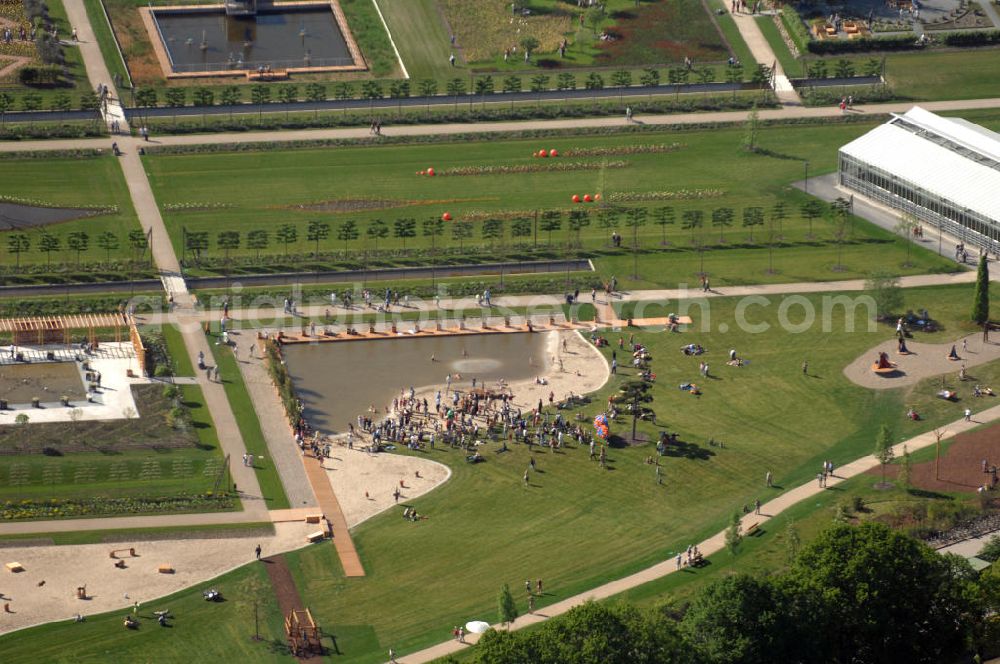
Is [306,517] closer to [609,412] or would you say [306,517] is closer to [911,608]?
[609,412]

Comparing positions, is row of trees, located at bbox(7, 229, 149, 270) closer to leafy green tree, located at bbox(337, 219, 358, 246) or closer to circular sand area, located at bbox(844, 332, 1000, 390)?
leafy green tree, located at bbox(337, 219, 358, 246)

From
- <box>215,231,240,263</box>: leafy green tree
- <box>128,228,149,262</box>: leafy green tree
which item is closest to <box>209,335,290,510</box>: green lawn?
<box>215,231,240,263</box>: leafy green tree

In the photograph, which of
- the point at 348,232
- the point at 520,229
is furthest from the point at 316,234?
the point at 520,229

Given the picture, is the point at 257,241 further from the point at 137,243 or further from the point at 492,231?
the point at 492,231

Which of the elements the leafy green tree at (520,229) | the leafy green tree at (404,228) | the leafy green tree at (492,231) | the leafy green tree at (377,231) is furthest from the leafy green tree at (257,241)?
the leafy green tree at (520,229)

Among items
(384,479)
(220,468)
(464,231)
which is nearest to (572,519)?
(384,479)

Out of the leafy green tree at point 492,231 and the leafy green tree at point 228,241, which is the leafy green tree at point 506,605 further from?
the leafy green tree at point 228,241

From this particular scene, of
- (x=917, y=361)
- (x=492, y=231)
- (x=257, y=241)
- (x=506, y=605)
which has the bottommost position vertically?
(x=506, y=605)
